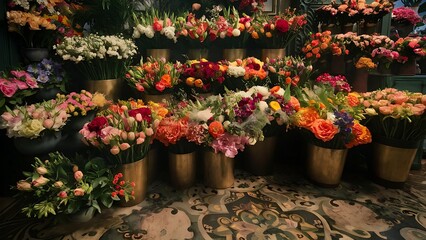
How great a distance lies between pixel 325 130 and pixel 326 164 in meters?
0.35

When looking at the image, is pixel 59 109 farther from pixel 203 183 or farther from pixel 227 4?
pixel 227 4

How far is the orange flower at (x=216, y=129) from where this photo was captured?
1.88 m

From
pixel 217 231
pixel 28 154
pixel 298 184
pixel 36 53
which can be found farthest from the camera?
pixel 298 184

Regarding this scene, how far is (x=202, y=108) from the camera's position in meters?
2.03

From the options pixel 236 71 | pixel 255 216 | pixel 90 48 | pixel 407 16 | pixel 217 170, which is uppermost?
pixel 407 16

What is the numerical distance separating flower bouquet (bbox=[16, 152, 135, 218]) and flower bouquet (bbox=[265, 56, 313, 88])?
148 cm

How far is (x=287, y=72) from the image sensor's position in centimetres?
243

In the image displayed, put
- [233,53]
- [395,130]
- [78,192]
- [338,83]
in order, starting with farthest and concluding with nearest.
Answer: [233,53], [338,83], [395,130], [78,192]

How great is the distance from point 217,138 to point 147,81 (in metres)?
0.74

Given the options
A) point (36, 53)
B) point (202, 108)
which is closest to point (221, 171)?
point (202, 108)

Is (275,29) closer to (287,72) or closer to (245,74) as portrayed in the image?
(287,72)

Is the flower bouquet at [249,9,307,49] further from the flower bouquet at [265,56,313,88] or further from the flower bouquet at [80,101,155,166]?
the flower bouquet at [80,101,155,166]

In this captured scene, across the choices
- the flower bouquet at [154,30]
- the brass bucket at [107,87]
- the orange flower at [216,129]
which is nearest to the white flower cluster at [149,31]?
the flower bouquet at [154,30]

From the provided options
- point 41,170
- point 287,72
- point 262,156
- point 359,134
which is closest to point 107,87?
point 41,170
